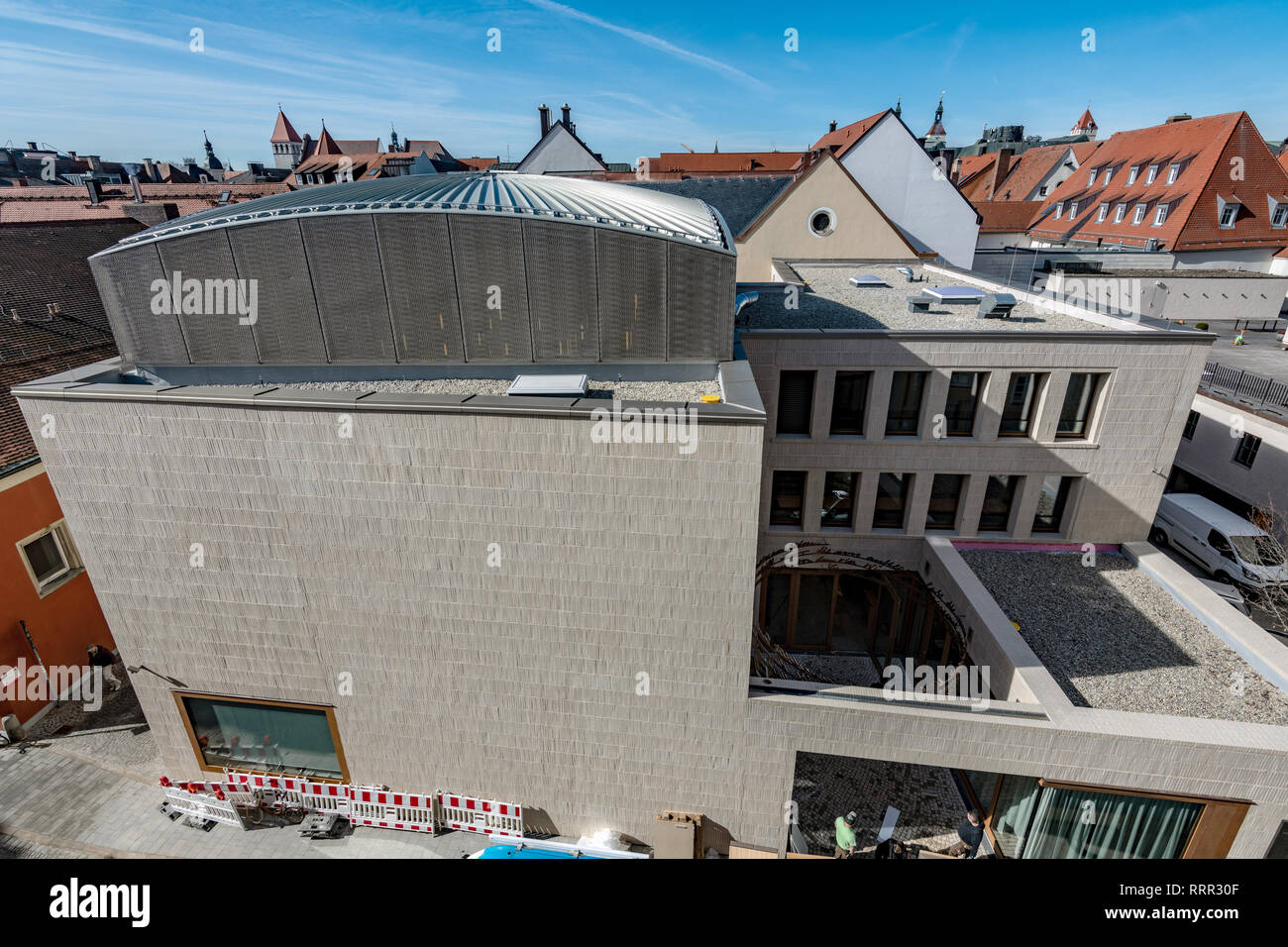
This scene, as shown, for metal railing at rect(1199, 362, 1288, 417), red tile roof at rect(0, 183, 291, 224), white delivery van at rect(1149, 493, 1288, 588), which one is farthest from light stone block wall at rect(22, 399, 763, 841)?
red tile roof at rect(0, 183, 291, 224)

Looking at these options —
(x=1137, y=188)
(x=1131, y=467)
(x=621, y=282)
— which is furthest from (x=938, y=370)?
(x=1137, y=188)

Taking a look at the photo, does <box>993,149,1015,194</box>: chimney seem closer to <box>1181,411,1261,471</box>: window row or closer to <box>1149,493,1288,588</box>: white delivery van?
<box>1181,411,1261,471</box>: window row

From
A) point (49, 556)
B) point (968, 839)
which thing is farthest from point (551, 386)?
point (49, 556)

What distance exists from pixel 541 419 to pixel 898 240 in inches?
1024

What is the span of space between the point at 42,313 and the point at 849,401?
27033 millimetres

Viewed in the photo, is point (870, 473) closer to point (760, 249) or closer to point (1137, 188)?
point (760, 249)

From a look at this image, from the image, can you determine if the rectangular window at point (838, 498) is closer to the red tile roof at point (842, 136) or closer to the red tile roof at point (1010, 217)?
the red tile roof at point (842, 136)

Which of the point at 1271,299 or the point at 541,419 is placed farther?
the point at 1271,299

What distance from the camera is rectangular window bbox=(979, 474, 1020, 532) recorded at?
16844 mm

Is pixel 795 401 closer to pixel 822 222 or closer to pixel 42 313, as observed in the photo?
pixel 822 222

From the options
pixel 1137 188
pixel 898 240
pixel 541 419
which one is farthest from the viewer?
pixel 1137 188

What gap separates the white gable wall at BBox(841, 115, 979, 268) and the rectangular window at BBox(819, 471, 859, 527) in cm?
2206

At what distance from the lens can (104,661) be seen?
1738cm
